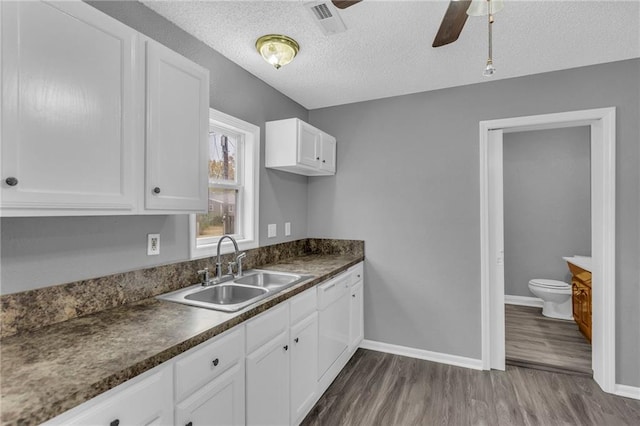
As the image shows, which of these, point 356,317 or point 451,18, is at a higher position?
point 451,18

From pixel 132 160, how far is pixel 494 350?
3.12 m

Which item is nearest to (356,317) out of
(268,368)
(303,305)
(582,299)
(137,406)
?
(303,305)

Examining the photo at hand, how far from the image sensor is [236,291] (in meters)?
2.09

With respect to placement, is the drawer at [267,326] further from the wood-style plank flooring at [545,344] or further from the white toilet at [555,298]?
the white toilet at [555,298]

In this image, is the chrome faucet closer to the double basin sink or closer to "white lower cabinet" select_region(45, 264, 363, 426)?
the double basin sink

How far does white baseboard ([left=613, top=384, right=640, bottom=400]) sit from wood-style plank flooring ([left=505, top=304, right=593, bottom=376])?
0.22m

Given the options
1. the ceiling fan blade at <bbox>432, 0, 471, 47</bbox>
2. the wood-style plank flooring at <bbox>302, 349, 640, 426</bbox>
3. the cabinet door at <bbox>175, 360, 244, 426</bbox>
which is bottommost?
the wood-style plank flooring at <bbox>302, 349, 640, 426</bbox>

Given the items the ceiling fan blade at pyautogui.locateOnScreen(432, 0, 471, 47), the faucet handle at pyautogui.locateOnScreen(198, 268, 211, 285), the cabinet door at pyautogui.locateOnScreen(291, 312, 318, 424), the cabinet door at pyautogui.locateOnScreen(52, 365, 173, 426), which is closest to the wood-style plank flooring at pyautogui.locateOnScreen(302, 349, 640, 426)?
the cabinet door at pyautogui.locateOnScreen(291, 312, 318, 424)

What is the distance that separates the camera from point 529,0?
174 cm

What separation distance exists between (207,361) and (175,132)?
107cm

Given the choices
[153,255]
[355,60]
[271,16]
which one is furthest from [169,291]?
[355,60]

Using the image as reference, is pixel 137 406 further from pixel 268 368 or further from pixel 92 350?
pixel 268 368

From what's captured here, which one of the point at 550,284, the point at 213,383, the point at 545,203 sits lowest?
the point at 550,284

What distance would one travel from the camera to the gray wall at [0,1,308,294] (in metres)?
1.29
